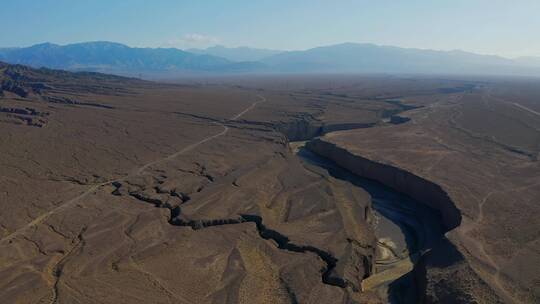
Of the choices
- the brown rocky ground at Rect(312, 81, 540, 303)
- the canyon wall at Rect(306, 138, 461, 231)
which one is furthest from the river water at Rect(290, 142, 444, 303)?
the brown rocky ground at Rect(312, 81, 540, 303)

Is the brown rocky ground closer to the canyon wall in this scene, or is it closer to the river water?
the canyon wall

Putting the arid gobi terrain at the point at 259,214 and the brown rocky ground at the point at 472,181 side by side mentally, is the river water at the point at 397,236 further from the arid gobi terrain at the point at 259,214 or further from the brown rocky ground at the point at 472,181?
the brown rocky ground at the point at 472,181

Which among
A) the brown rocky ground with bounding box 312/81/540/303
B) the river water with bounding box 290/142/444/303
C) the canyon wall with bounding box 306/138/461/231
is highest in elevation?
the brown rocky ground with bounding box 312/81/540/303

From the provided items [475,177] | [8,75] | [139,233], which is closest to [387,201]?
[475,177]

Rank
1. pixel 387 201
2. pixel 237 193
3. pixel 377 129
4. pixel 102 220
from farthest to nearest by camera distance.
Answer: pixel 377 129
pixel 387 201
pixel 237 193
pixel 102 220

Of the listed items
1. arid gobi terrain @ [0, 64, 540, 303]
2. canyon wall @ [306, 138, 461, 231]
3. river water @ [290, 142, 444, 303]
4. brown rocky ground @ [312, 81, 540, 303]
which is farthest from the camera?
canyon wall @ [306, 138, 461, 231]

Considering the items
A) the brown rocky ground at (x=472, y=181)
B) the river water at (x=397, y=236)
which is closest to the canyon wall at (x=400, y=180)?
the brown rocky ground at (x=472, y=181)

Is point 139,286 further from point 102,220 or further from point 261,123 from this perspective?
point 261,123
